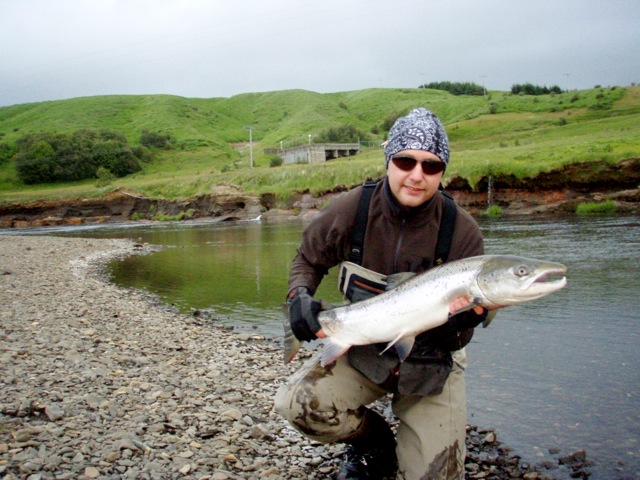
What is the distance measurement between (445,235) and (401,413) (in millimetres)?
1389

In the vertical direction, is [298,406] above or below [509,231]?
above

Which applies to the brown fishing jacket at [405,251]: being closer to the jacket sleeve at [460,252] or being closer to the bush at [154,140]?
the jacket sleeve at [460,252]

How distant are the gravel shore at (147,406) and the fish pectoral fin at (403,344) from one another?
56.2 inches

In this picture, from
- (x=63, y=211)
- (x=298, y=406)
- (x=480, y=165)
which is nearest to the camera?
(x=298, y=406)

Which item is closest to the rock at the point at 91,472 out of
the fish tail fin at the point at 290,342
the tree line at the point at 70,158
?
the fish tail fin at the point at 290,342

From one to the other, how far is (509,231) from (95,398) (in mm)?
21816

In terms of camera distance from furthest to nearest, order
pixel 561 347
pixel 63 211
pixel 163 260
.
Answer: pixel 63 211 < pixel 163 260 < pixel 561 347

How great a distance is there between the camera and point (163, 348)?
819cm

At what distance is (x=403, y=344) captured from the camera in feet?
12.5

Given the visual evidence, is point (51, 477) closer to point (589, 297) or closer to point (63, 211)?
point (589, 297)

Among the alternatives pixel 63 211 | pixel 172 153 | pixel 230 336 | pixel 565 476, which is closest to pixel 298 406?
pixel 565 476

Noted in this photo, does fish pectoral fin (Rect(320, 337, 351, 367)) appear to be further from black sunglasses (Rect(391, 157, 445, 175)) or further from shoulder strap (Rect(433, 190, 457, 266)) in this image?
black sunglasses (Rect(391, 157, 445, 175))

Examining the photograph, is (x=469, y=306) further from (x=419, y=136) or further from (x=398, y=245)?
(x=419, y=136)

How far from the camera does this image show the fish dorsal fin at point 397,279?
3.83 meters
